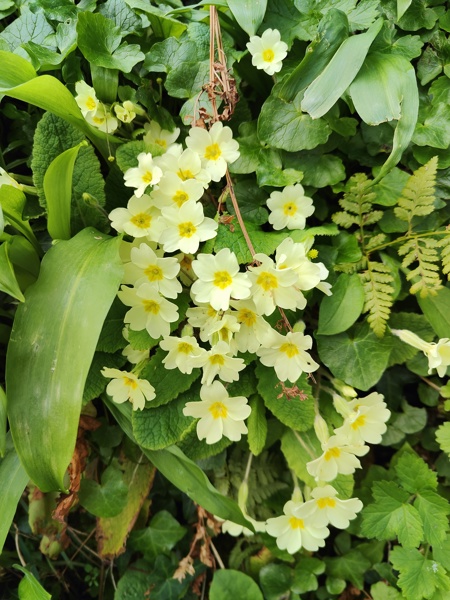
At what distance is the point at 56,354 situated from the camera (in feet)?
2.65

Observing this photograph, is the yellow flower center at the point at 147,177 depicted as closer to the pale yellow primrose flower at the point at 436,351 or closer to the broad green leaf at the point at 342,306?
the broad green leaf at the point at 342,306

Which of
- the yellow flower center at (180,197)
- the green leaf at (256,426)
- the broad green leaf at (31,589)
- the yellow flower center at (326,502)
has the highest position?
the yellow flower center at (180,197)

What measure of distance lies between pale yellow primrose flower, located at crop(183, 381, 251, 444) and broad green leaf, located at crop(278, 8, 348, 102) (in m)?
0.55

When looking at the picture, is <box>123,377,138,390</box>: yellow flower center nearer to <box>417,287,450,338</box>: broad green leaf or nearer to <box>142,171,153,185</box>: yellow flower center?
<box>142,171,153,185</box>: yellow flower center

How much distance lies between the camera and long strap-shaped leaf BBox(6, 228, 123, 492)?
78cm

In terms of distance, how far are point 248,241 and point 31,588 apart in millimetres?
798

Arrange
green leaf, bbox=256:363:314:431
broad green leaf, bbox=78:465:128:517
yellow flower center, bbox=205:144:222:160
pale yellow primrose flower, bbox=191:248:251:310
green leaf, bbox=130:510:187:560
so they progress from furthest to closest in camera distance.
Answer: green leaf, bbox=130:510:187:560 < broad green leaf, bbox=78:465:128:517 < green leaf, bbox=256:363:314:431 < yellow flower center, bbox=205:144:222:160 < pale yellow primrose flower, bbox=191:248:251:310

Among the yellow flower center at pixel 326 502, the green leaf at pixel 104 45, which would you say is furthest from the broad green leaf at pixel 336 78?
the yellow flower center at pixel 326 502

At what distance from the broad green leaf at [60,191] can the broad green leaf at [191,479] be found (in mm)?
365

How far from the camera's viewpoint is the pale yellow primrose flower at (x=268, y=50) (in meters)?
0.88

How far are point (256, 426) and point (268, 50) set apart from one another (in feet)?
2.28

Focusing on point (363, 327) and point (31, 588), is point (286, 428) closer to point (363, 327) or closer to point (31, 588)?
point (363, 327)

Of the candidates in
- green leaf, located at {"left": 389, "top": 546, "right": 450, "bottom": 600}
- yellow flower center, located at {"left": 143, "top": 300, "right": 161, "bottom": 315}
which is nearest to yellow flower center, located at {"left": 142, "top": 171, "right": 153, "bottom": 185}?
yellow flower center, located at {"left": 143, "top": 300, "right": 161, "bottom": 315}

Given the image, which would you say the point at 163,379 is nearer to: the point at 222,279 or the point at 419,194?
the point at 222,279
